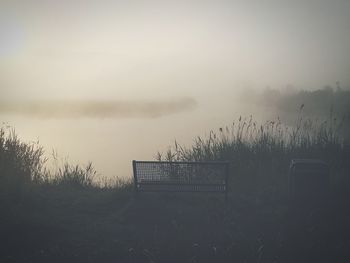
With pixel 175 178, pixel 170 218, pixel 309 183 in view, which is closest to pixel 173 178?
pixel 175 178

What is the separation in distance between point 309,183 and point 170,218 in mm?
2371

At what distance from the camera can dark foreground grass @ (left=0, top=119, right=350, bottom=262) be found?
6242 mm

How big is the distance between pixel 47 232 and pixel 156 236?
1553 millimetres

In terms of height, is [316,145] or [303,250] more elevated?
[316,145]

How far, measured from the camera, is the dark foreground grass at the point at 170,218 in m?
6.24

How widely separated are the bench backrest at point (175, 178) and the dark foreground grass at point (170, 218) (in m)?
0.26

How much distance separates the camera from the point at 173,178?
8500 millimetres

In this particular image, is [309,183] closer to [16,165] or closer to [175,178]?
[175,178]

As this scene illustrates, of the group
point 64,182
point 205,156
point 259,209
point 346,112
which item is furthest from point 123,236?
point 346,112

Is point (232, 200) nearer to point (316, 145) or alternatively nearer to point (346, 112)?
point (316, 145)

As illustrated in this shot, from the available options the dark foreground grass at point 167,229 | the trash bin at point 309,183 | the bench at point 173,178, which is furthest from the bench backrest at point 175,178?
the trash bin at point 309,183

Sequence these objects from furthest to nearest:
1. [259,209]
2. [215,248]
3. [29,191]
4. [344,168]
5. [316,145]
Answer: [316,145], [344,168], [29,191], [259,209], [215,248]

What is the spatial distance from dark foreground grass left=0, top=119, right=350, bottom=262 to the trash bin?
171mm

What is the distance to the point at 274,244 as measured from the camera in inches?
256
